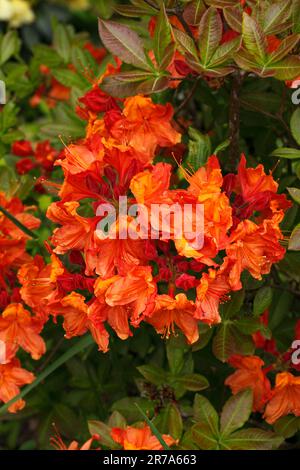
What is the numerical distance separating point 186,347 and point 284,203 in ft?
1.19

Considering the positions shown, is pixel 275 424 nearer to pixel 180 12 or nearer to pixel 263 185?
pixel 263 185

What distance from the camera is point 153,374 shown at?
5.52 feet

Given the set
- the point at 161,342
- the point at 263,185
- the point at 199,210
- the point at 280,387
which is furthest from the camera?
the point at 161,342

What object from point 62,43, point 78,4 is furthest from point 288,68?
point 78,4

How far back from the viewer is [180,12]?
4.82 feet


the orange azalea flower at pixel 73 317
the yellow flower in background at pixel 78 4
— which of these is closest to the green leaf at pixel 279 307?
the orange azalea flower at pixel 73 317

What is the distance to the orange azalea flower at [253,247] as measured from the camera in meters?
1.30

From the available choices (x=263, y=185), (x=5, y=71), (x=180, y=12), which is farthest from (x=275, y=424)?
(x=5, y=71)

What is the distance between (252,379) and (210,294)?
0.38 metres

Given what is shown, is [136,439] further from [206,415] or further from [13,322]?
[13,322]

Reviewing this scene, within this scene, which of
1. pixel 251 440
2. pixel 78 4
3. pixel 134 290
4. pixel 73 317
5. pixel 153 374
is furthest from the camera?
pixel 78 4

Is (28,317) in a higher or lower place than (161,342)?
higher

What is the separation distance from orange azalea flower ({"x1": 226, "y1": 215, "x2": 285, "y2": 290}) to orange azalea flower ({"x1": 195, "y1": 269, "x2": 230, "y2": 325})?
1.1 inches
